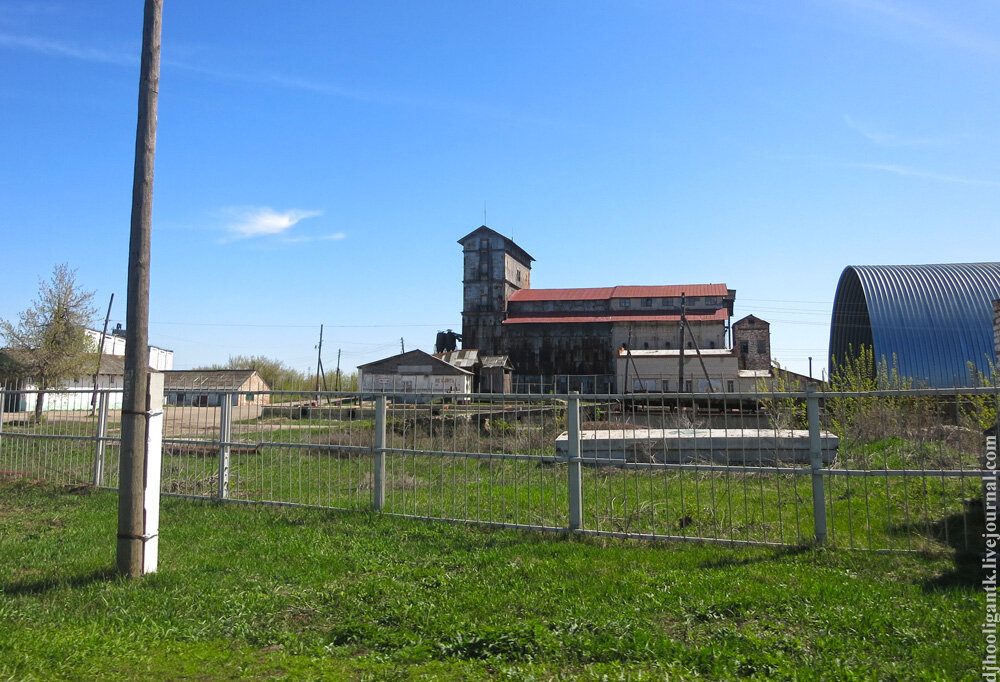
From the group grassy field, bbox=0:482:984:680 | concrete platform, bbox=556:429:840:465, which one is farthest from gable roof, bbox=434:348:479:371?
grassy field, bbox=0:482:984:680

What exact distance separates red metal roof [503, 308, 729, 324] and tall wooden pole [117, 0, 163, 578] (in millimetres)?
46731

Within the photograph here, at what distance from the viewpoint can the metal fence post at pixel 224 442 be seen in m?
9.18

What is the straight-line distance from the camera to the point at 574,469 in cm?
704

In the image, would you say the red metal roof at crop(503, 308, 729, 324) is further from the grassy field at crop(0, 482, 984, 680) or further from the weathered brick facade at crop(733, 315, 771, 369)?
the grassy field at crop(0, 482, 984, 680)

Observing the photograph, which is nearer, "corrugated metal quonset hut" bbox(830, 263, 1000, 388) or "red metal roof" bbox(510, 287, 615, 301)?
"corrugated metal quonset hut" bbox(830, 263, 1000, 388)

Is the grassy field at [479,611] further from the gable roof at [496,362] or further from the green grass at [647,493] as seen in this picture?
the gable roof at [496,362]

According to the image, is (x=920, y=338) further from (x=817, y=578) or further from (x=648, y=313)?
(x=817, y=578)

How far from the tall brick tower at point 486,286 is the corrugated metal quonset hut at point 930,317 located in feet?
92.6

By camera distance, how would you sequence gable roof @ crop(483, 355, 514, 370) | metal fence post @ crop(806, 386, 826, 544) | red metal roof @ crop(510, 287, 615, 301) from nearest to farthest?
metal fence post @ crop(806, 386, 826, 544), gable roof @ crop(483, 355, 514, 370), red metal roof @ crop(510, 287, 615, 301)

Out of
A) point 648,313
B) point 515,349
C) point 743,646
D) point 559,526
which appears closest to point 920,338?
point 648,313

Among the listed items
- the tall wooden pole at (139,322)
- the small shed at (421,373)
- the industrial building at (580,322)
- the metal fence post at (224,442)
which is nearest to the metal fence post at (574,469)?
the tall wooden pole at (139,322)

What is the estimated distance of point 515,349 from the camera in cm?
5356

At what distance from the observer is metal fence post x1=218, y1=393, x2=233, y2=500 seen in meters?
9.18

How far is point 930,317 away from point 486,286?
34.1m
